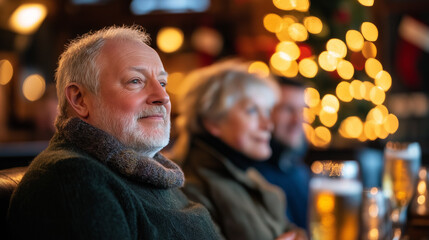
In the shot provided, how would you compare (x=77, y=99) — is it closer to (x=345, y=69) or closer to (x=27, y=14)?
(x=345, y=69)

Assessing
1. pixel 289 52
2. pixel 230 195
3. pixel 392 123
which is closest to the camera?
pixel 230 195

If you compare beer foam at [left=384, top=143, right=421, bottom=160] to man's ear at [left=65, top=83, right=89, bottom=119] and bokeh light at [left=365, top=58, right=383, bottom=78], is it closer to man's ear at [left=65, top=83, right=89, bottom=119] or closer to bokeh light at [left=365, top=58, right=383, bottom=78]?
man's ear at [left=65, top=83, right=89, bottom=119]

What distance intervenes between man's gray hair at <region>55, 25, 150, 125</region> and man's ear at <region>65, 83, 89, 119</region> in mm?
11

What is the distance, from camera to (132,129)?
1.19m

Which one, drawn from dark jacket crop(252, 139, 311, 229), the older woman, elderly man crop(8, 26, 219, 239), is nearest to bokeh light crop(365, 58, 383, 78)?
dark jacket crop(252, 139, 311, 229)

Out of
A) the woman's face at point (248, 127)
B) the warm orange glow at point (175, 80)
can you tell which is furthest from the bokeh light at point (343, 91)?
the warm orange glow at point (175, 80)

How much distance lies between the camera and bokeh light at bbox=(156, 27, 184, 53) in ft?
22.1

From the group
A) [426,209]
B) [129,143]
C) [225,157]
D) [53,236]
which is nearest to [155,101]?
[129,143]

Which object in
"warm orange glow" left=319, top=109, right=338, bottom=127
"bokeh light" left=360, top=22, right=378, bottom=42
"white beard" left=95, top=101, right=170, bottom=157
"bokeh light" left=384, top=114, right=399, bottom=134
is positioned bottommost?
"bokeh light" left=384, top=114, right=399, bottom=134

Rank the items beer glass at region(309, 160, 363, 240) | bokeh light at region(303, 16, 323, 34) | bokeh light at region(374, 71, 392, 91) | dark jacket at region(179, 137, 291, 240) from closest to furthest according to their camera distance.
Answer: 1. beer glass at region(309, 160, 363, 240)
2. dark jacket at region(179, 137, 291, 240)
3. bokeh light at region(303, 16, 323, 34)
4. bokeh light at region(374, 71, 392, 91)

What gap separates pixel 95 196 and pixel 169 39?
5831 millimetres

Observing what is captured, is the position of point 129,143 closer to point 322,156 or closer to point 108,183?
point 108,183

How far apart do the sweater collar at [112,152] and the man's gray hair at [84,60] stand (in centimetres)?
7

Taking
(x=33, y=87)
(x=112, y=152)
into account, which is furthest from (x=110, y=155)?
(x=33, y=87)
